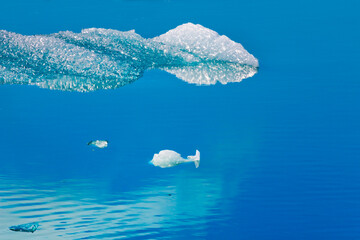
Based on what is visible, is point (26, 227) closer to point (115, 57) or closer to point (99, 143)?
point (99, 143)

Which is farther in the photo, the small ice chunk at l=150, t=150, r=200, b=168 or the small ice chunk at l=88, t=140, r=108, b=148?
the small ice chunk at l=88, t=140, r=108, b=148

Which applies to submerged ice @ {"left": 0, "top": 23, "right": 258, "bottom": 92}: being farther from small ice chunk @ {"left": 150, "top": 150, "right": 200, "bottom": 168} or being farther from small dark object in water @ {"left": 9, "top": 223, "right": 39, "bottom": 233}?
small dark object in water @ {"left": 9, "top": 223, "right": 39, "bottom": 233}

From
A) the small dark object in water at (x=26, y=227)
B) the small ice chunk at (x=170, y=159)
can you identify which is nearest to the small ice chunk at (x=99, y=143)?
the small ice chunk at (x=170, y=159)

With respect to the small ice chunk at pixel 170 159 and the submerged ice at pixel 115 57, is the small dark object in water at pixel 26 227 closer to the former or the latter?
the small ice chunk at pixel 170 159

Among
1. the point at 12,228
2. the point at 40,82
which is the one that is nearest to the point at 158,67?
the point at 40,82

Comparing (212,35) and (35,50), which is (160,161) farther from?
(35,50)

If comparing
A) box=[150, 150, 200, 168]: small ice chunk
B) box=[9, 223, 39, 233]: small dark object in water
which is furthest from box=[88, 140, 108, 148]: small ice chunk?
box=[9, 223, 39, 233]: small dark object in water
